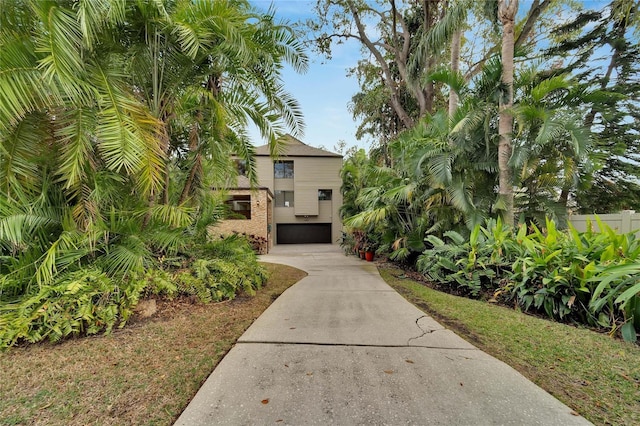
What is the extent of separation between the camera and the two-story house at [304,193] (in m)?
21.2

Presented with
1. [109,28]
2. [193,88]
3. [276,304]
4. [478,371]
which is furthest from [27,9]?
[478,371]

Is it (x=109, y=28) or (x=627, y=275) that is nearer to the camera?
(x=627, y=275)

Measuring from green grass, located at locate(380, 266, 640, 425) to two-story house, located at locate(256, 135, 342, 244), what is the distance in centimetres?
1707

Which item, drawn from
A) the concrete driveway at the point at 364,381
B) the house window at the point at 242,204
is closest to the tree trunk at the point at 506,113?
the concrete driveway at the point at 364,381

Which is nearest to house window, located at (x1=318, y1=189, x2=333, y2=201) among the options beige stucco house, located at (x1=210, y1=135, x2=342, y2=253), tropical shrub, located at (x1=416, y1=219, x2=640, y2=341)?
beige stucco house, located at (x1=210, y1=135, x2=342, y2=253)

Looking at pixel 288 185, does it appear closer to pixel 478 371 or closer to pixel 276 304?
pixel 276 304

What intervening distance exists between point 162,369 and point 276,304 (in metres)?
2.34

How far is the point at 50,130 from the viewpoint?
4.00 meters

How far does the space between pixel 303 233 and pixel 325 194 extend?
11.5 feet

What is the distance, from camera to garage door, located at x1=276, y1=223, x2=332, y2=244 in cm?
2194

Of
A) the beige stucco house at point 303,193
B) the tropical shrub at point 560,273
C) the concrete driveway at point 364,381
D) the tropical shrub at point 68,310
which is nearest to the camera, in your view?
the concrete driveway at point 364,381

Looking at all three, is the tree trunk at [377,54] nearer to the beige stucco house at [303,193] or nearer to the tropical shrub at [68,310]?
the beige stucco house at [303,193]

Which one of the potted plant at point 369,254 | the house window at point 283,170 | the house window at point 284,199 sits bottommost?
the potted plant at point 369,254

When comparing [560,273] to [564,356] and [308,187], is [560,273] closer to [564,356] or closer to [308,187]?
[564,356]
